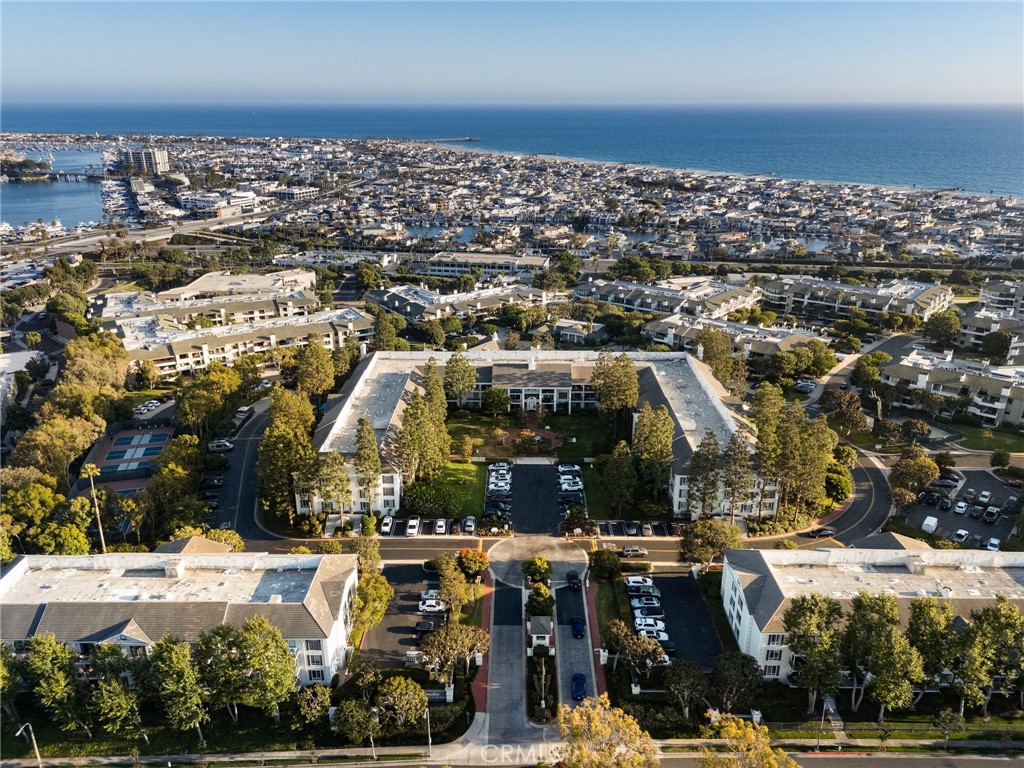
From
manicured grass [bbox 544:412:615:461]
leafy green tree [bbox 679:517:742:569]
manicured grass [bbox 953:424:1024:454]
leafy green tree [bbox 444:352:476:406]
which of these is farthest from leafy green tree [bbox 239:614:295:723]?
manicured grass [bbox 953:424:1024:454]

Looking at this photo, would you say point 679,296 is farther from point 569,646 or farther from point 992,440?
point 569,646

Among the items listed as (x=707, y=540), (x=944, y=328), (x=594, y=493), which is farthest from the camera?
(x=944, y=328)

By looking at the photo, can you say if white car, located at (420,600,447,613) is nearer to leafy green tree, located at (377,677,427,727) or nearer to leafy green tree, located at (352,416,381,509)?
leafy green tree, located at (377,677,427,727)

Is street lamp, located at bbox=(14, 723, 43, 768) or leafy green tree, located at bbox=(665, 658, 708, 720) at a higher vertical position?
leafy green tree, located at bbox=(665, 658, 708, 720)

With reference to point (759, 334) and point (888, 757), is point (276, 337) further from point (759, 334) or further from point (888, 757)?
point (888, 757)

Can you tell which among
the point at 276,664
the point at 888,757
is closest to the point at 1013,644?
the point at 888,757

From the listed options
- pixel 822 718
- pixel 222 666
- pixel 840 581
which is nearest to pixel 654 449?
pixel 840 581

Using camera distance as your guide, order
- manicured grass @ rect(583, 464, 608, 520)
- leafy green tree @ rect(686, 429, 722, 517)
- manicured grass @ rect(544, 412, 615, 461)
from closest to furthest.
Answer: leafy green tree @ rect(686, 429, 722, 517)
manicured grass @ rect(583, 464, 608, 520)
manicured grass @ rect(544, 412, 615, 461)
